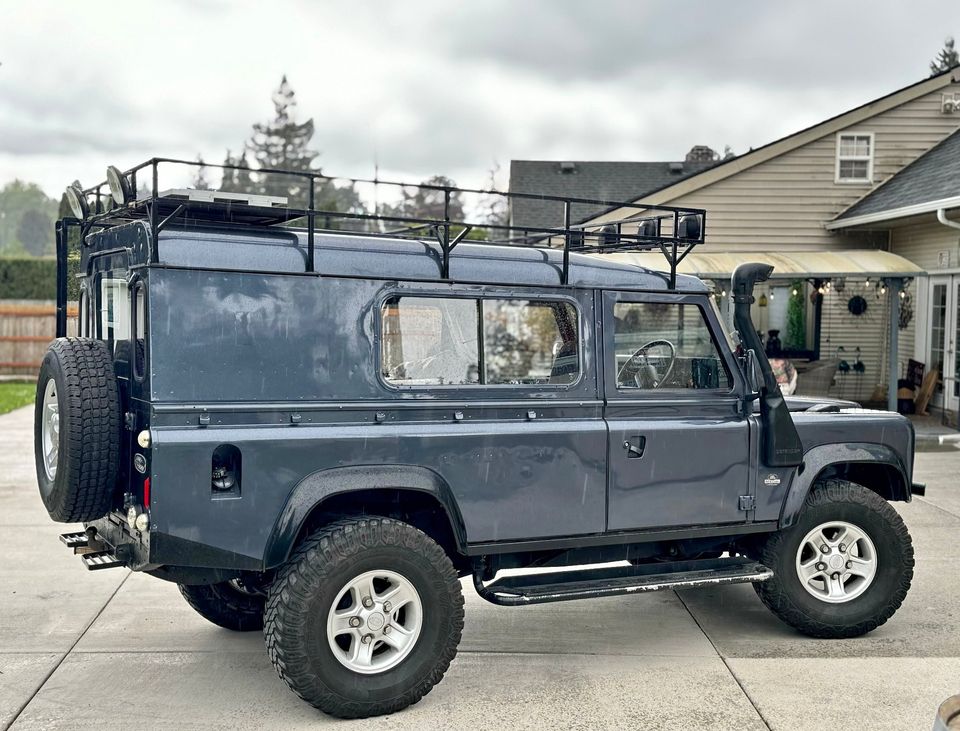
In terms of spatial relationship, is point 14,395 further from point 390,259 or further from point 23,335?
point 390,259

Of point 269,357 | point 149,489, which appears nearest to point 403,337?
point 269,357

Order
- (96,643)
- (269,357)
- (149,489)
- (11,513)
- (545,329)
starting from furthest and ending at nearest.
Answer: (11,513)
(96,643)
(545,329)
(269,357)
(149,489)

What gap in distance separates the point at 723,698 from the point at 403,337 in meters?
2.19

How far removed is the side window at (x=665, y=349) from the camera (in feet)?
16.5

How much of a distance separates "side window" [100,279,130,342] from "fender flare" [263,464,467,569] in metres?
1.07

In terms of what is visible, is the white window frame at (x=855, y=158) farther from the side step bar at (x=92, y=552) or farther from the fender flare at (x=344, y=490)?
the side step bar at (x=92, y=552)

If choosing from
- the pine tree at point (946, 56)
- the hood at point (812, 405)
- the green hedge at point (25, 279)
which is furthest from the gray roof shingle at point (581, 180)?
the pine tree at point (946, 56)

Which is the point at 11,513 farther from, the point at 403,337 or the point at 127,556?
the point at 403,337

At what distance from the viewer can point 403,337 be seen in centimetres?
459

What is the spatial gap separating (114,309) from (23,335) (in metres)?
18.5

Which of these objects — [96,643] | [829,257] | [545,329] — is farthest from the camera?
[829,257]

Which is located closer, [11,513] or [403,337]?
[403,337]

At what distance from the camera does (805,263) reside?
47.3 ft

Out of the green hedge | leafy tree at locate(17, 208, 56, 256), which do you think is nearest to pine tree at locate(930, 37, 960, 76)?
the green hedge
